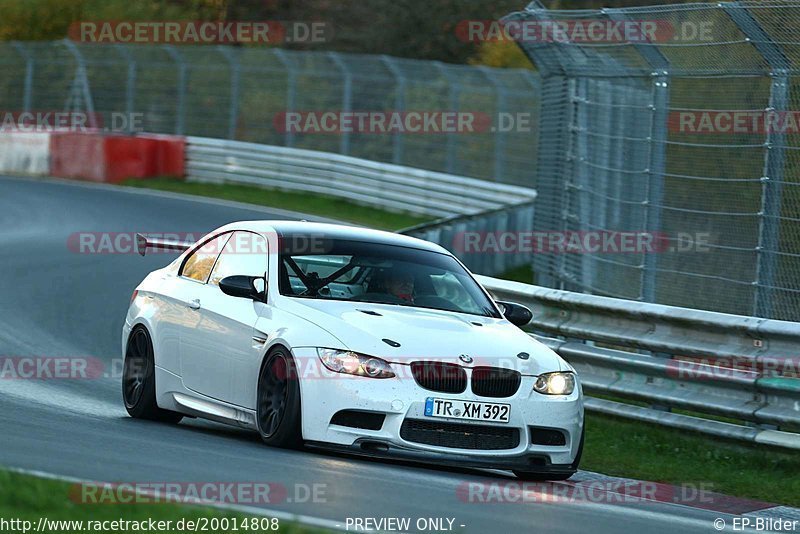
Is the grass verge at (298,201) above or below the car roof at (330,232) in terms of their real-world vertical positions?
below

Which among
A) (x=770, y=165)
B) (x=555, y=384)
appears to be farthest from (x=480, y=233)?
(x=555, y=384)

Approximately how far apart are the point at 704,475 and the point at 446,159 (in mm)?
19337

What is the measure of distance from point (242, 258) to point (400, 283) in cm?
104

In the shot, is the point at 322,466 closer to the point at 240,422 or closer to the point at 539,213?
the point at 240,422

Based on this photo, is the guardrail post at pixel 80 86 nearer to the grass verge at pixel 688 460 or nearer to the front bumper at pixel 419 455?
the grass verge at pixel 688 460

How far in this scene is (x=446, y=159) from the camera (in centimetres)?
2884

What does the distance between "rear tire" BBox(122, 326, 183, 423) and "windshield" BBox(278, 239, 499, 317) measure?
136cm

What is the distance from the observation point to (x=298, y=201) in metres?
28.7

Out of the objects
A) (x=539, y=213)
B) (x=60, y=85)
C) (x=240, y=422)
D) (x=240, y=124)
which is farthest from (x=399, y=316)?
(x=60, y=85)

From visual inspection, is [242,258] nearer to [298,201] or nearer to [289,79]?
[298,201]

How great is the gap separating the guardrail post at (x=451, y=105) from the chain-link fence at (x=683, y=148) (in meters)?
11.0

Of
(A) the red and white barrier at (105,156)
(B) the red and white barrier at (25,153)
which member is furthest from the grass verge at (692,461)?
(B) the red and white barrier at (25,153)

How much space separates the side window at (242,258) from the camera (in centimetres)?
969

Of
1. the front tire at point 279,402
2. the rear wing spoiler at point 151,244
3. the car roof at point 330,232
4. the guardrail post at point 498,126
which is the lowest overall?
the front tire at point 279,402
